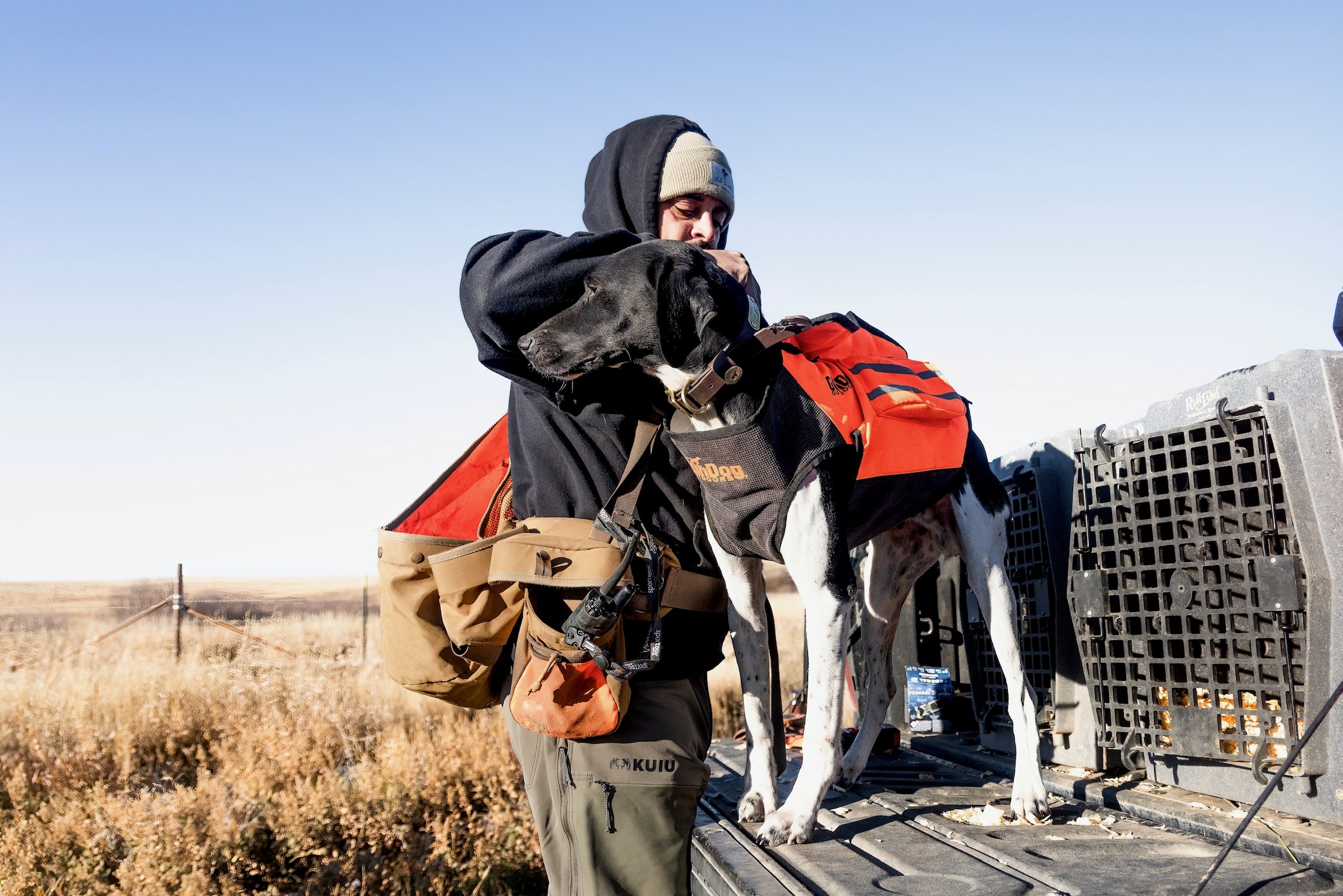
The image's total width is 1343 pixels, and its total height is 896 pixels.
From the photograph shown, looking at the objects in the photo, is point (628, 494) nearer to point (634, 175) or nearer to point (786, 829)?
point (634, 175)

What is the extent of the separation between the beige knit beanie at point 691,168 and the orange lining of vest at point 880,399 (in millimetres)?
446

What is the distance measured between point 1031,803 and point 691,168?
76.4 inches

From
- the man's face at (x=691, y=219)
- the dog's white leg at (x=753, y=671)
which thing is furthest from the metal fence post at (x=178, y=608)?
the man's face at (x=691, y=219)

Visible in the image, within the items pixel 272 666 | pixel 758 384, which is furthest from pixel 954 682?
pixel 272 666

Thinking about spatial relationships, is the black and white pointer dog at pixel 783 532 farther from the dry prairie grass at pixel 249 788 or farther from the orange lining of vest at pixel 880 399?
the dry prairie grass at pixel 249 788

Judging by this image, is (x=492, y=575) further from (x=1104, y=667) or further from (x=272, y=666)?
(x=272, y=666)

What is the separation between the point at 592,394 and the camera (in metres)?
2.25

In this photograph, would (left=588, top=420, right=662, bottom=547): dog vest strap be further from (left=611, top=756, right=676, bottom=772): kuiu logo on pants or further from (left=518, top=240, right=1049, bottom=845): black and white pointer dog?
(left=611, top=756, right=676, bottom=772): kuiu logo on pants

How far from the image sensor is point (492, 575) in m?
2.07

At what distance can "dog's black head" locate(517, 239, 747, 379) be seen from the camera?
2.15 metres

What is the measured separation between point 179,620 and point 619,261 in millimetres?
11667

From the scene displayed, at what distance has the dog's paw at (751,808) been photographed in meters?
2.58

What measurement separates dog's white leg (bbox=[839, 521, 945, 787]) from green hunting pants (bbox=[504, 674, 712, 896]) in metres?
1.45

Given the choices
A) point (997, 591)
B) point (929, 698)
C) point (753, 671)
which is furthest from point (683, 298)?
point (929, 698)
